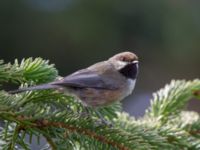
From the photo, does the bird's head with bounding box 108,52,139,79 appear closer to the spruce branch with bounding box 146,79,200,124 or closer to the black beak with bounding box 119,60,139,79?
the black beak with bounding box 119,60,139,79

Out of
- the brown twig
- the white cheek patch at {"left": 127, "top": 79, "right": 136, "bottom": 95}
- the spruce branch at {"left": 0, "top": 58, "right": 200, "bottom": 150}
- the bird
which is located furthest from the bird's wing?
the brown twig

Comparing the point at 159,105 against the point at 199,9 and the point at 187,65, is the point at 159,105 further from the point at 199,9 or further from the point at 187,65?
the point at 187,65

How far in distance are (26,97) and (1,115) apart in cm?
26

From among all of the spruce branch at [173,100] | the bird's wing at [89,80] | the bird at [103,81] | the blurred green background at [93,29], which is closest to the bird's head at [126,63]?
the bird at [103,81]

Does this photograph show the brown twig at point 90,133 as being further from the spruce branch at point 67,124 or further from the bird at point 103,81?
the bird at point 103,81

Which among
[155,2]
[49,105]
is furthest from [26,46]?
[49,105]

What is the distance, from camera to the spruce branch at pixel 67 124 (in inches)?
111

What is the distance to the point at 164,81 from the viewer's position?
880cm

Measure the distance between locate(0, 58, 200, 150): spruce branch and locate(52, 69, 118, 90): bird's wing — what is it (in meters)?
0.31

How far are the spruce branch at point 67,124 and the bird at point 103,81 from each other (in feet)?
0.60

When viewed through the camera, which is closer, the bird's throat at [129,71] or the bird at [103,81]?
the bird at [103,81]

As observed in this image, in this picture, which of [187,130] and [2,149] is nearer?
[2,149]

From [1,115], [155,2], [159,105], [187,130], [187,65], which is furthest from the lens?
[187,65]

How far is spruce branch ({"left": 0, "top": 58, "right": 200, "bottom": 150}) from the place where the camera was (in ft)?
9.29
